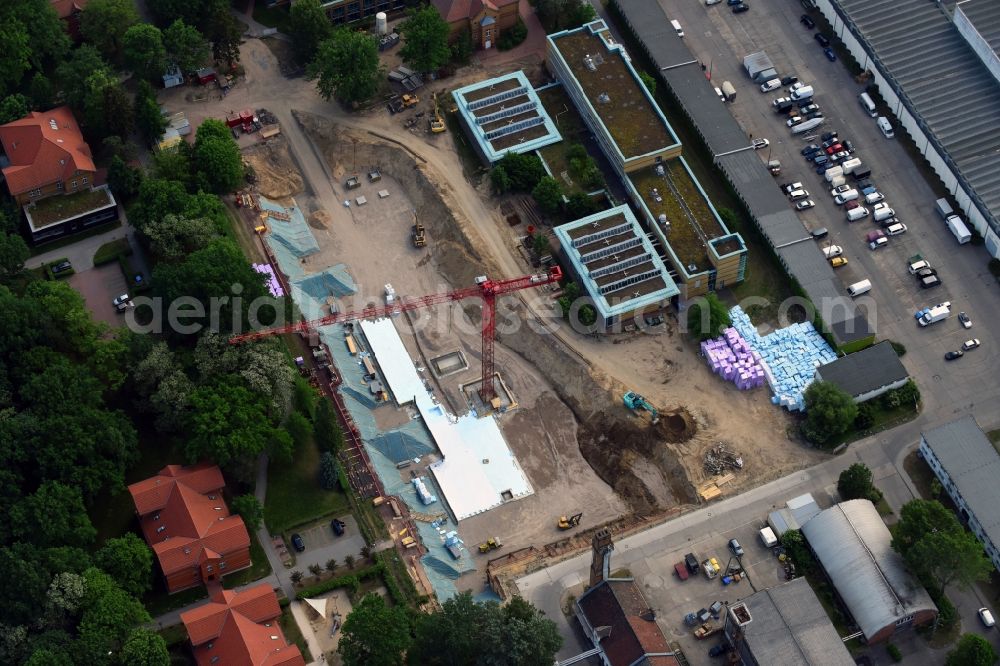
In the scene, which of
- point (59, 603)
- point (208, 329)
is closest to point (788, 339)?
point (208, 329)

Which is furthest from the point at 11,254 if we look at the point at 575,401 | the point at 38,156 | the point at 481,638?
the point at 481,638

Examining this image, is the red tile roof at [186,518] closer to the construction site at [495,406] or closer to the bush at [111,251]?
the construction site at [495,406]

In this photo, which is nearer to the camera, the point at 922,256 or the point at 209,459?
the point at 209,459

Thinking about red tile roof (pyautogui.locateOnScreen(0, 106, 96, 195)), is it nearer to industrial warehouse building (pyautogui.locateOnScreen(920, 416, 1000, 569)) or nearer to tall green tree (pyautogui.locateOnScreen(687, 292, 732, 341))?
tall green tree (pyautogui.locateOnScreen(687, 292, 732, 341))

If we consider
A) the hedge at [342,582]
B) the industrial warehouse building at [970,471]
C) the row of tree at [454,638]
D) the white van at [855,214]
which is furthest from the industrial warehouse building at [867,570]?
the hedge at [342,582]

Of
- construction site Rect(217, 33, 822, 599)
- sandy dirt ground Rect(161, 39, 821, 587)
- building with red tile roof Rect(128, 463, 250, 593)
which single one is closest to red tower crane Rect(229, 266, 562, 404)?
construction site Rect(217, 33, 822, 599)

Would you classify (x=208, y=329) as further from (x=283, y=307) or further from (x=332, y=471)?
(x=332, y=471)
